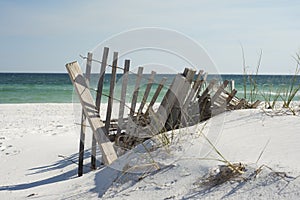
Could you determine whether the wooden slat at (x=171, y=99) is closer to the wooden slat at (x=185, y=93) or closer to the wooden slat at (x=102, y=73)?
the wooden slat at (x=185, y=93)

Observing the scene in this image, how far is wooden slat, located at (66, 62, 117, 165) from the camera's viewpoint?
14.8ft

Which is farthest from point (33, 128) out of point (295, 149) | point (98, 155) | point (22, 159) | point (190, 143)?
point (295, 149)

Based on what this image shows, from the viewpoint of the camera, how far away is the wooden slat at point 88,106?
14.8 ft

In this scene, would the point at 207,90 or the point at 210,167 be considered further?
the point at 207,90

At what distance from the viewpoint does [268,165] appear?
3.03 m

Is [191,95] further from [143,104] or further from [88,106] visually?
[88,106]

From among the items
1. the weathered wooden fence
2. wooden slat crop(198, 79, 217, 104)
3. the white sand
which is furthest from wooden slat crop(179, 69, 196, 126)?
the white sand

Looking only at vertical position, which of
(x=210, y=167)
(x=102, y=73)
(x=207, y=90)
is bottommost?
(x=210, y=167)

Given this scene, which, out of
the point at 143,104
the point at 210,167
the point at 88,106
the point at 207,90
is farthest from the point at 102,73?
the point at 210,167

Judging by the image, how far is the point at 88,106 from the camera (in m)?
4.78

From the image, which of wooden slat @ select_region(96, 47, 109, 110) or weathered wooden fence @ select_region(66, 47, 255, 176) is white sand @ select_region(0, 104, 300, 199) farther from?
wooden slat @ select_region(96, 47, 109, 110)

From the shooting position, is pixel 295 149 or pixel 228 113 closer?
pixel 295 149

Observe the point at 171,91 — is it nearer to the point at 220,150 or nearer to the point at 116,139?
the point at 116,139

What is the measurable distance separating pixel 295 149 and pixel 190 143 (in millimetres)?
989
